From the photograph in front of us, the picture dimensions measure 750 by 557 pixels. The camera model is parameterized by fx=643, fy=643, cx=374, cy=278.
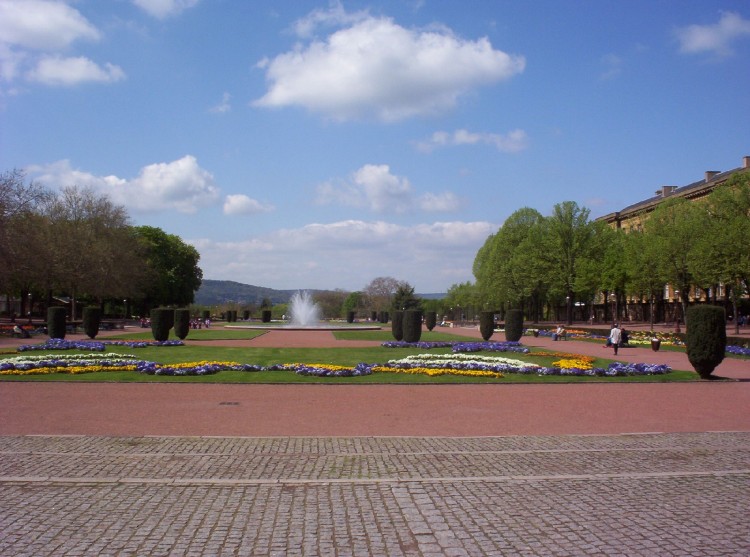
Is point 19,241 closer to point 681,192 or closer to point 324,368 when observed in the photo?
point 324,368

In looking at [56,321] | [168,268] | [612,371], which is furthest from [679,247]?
[168,268]

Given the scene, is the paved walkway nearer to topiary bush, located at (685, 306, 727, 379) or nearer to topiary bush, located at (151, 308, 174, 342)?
topiary bush, located at (685, 306, 727, 379)

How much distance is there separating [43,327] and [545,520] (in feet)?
147

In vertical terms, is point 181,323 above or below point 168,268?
below

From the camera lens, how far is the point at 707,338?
1864 cm

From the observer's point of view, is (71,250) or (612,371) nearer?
(612,371)

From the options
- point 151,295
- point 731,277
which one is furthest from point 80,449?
point 151,295

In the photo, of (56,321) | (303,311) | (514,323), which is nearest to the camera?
(56,321)

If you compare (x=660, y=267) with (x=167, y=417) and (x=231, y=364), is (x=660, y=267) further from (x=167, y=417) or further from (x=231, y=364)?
(x=167, y=417)

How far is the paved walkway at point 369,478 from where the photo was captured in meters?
5.42

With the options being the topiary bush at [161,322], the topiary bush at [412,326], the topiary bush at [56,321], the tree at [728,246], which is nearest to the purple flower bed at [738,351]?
the tree at [728,246]

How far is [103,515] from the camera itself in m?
6.00

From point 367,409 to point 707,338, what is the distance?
37.2 feet

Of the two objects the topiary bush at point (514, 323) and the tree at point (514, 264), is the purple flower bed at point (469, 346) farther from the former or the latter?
the tree at point (514, 264)
